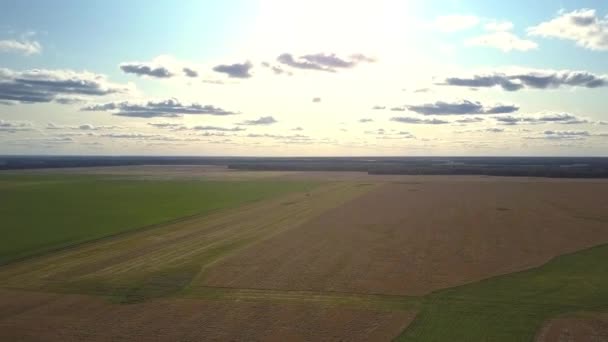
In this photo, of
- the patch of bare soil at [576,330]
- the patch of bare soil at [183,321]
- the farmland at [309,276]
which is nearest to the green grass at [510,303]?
the farmland at [309,276]

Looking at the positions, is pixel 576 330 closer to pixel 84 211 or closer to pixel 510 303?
pixel 510 303

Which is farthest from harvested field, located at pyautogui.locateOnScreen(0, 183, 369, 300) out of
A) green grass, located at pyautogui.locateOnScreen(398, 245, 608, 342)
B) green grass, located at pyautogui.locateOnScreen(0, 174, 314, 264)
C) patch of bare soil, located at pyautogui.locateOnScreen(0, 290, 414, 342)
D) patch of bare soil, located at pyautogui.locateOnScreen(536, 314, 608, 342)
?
patch of bare soil, located at pyautogui.locateOnScreen(536, 314, 608, 342)

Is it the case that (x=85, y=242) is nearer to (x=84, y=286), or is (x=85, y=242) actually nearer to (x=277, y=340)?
(x=84, y=286)

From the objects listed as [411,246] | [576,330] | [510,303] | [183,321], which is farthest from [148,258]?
[576,330]

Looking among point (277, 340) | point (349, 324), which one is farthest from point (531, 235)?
point (277, 340)

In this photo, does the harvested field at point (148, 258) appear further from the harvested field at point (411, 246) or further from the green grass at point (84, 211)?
the green grass at point (84, 211)

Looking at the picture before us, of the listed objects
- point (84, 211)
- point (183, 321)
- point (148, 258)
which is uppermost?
point (84, 211)
